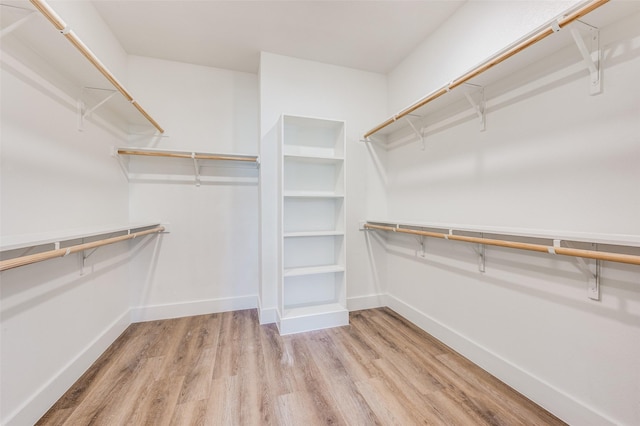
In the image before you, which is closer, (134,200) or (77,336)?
(77,336)

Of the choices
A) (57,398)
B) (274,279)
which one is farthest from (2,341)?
(274,279)

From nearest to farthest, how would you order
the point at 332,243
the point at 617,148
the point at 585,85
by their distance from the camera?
1. the point at 617,148
2. the point at 585,85
3. the point at 332,243

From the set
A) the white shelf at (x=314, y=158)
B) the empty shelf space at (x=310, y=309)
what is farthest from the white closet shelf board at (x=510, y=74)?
the empty shelf space at (x=310, y=309)

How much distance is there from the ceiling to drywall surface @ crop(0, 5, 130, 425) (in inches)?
37.1

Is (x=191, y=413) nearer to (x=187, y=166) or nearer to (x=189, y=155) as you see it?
(x=189, y=155)

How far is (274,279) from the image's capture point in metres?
2.56

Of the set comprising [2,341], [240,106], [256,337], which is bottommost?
[256,337]

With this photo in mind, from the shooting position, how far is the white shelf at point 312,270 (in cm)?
239

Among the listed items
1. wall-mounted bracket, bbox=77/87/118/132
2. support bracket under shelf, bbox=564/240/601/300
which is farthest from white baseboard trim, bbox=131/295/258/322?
support bracket under shelf, bbox=564/240/601/300

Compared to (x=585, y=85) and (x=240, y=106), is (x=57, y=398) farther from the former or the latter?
(x=585, y=85)

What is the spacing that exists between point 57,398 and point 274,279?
1.57m

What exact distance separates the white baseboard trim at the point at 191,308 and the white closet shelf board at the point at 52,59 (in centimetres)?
184

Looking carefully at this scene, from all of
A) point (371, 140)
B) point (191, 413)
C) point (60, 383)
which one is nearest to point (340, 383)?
point (191, 413)

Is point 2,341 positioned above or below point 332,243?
below
